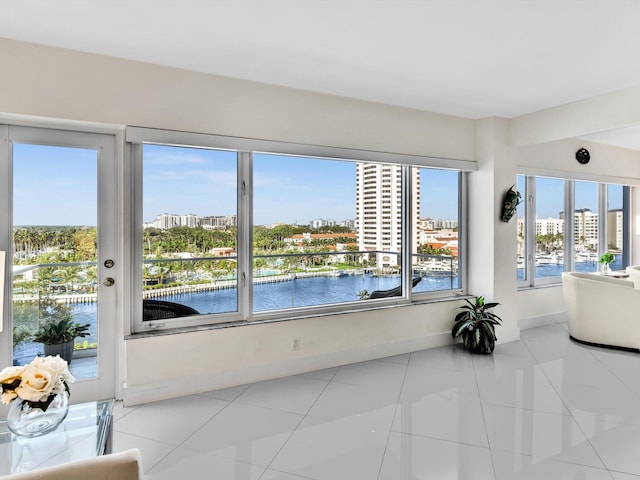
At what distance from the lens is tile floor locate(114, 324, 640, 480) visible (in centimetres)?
215

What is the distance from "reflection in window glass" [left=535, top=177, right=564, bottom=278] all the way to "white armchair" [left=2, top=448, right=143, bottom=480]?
220 inches

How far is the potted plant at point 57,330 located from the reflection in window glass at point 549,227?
540cm

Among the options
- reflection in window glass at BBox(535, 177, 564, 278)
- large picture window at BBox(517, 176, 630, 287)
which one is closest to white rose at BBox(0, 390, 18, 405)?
large picture window at BBox(517, 176, 630, 287)

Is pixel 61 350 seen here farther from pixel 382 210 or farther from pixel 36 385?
pixel 382 210

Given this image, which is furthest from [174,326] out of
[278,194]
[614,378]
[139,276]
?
[614,378]

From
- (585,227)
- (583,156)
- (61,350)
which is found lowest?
(61,350)

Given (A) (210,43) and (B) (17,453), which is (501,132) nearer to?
(A) (210,43)

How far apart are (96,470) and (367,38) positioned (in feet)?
8.59

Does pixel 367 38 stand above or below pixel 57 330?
above

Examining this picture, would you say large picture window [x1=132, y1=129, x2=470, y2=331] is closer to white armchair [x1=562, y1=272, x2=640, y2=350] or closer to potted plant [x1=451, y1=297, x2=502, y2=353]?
potted plant [x1=451, y1=297, x2=502, y2=353]

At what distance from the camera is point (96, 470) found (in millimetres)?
1016

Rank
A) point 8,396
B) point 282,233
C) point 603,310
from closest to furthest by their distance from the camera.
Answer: point 8,396 → point 282,233 → point 603,310

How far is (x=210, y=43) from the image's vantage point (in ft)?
8.75

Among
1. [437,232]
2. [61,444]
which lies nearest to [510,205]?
[437,232]
